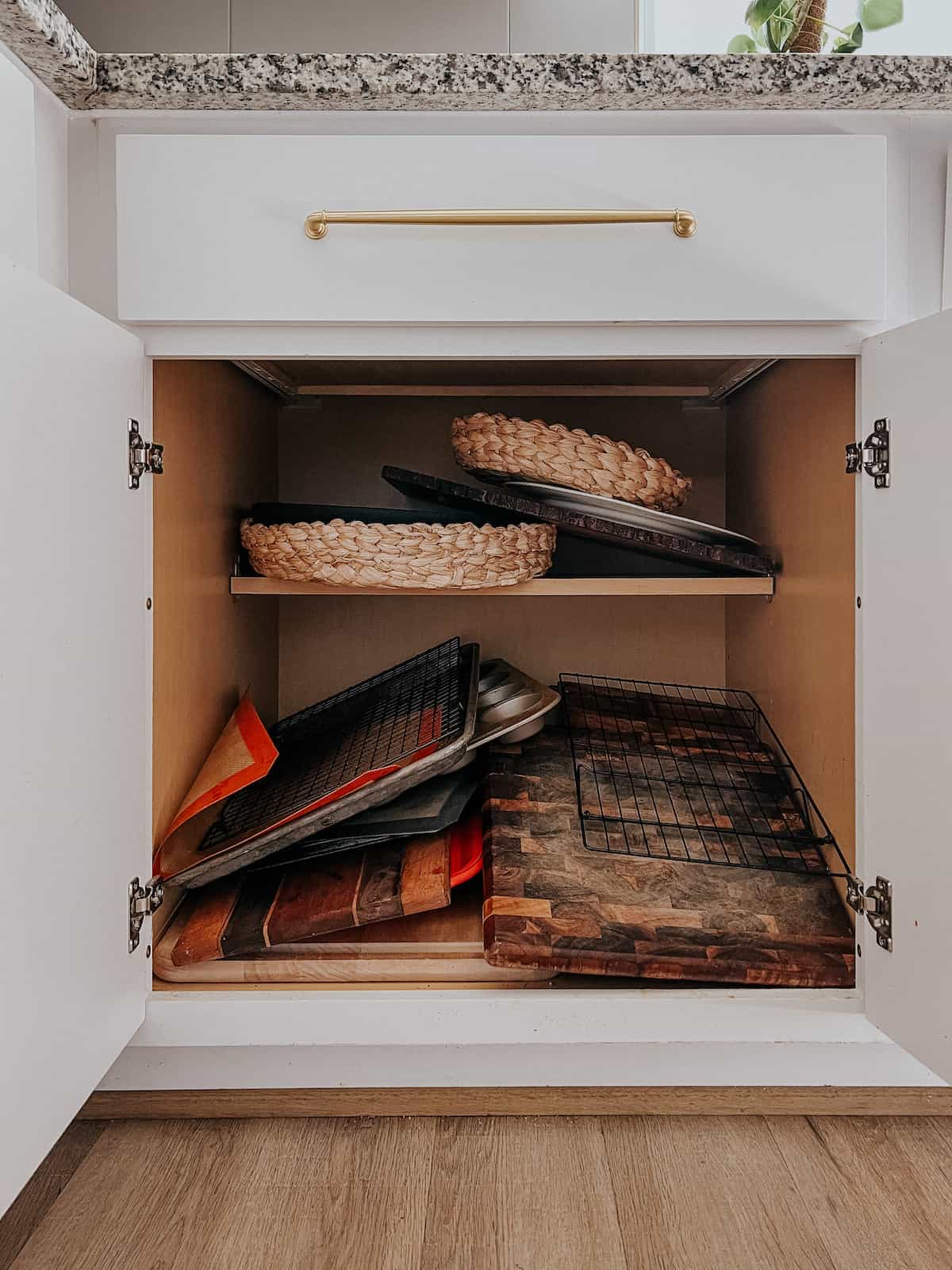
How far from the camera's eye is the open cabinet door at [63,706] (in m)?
0.54

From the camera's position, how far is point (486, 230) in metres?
0.74

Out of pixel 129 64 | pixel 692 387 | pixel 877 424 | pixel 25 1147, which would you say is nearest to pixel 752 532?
pixel 692 387

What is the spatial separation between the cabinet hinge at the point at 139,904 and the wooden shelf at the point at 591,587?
1.20 feet

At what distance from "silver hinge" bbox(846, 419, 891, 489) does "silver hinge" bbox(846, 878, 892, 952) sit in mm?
318

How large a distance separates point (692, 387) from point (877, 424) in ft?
1.87

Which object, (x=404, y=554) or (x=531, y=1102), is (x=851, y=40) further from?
(x=531, y=1102)

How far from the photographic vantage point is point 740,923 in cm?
82

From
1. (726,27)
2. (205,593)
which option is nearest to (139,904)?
(205,593)

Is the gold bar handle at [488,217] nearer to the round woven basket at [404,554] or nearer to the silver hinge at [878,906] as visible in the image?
the round woven basket at [404,554]

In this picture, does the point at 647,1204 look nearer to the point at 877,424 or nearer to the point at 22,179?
the point at 877,424

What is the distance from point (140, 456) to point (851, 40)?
897mm

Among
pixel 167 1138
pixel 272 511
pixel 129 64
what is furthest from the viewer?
pixel 272 511

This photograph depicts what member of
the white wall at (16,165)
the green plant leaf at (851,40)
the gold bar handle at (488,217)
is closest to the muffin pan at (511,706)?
the gold bar handle at (488,217)

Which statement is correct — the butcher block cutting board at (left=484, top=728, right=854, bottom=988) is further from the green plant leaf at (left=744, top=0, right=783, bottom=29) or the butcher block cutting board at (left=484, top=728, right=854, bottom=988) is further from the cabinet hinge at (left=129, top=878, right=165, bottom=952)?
the green plant leaf at (left=744, top=0, right=783, bottom=29)
